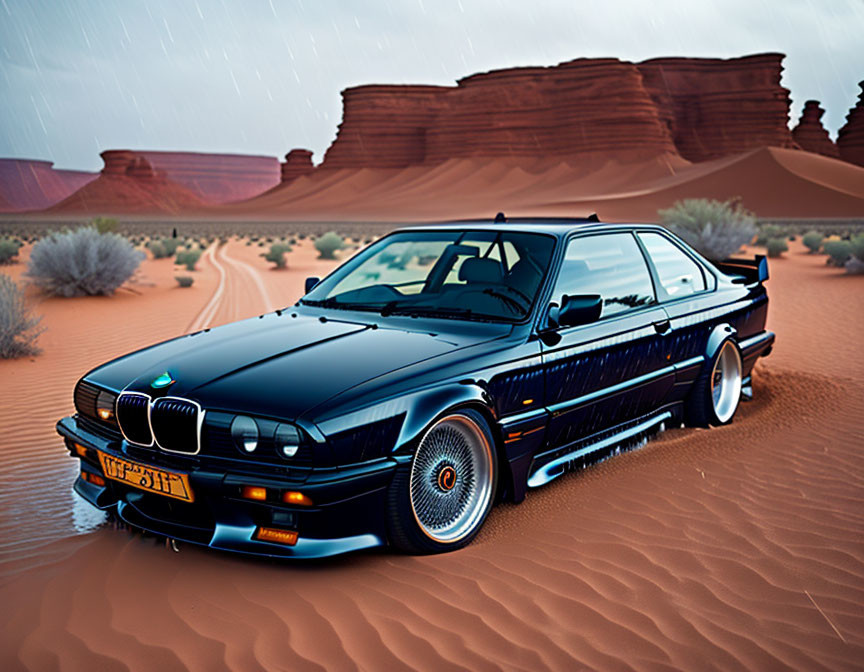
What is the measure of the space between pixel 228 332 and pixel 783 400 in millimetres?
4856

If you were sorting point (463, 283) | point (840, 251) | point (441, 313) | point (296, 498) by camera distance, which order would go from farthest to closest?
1. point (840, 251)
2. point (463, 283)
3. point (441, 313)
4. point (296, 498)

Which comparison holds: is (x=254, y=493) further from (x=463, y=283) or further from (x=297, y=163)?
(x=297, y=163)

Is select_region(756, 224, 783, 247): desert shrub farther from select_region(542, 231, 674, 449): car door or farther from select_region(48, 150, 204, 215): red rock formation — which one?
select_region(48, 150, 204, 215): red rock formation

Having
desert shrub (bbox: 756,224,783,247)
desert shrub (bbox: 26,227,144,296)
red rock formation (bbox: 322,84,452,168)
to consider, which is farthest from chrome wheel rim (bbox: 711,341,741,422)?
red rock formation (bbox: 322,84,452,168)

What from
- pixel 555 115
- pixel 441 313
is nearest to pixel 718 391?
pixel 441 313

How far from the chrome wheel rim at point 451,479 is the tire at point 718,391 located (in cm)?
233

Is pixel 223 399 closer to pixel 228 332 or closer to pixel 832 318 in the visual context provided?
pixel 228 332

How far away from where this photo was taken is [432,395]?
134 inches

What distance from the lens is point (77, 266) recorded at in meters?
15.1

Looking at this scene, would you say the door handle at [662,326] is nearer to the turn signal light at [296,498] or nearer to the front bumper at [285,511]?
the front bumper at [285,511]

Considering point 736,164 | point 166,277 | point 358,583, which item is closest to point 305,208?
point 736,164

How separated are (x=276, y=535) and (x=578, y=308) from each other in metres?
1.88

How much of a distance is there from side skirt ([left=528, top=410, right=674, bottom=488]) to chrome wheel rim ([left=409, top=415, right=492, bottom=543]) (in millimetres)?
403

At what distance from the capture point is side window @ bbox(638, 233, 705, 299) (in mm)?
5176
